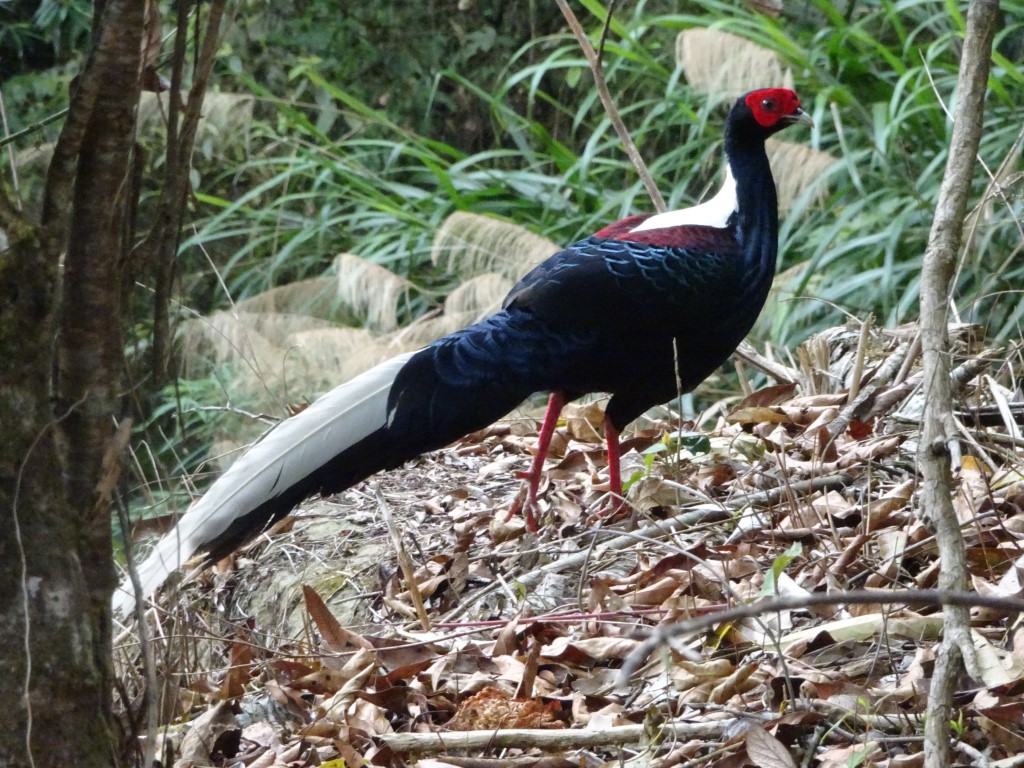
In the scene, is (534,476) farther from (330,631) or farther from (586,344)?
(330,631)

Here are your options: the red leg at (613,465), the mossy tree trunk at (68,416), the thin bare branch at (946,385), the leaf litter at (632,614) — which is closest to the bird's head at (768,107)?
the leaf litter at (632,614)

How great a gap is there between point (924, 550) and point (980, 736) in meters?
0.73

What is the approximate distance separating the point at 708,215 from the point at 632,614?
1.64 meters

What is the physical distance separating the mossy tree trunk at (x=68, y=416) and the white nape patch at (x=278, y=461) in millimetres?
921

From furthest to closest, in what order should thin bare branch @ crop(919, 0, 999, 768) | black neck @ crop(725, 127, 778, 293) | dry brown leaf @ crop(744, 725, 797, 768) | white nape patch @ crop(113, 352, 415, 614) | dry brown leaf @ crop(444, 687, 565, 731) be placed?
black neck @ crop(725, 127, 778, 293) < white nape patch @ crop(113, 352, 415, 614) < dry brown leaf @ crop(444, 687, 565, 731) < dry brown leaf @ crop(744, 725, 797, 768) < thin bare branch @ crop(919, 0, 999, 768)

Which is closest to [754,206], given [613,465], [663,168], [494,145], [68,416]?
[613,465]

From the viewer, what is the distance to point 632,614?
2623mm

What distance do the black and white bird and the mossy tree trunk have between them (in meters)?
1.33

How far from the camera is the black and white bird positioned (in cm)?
326

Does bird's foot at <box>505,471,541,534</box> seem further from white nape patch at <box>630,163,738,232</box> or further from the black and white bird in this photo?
white nape patch at <box>630,163,738,232</box>

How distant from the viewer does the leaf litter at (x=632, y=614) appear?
2192 mm

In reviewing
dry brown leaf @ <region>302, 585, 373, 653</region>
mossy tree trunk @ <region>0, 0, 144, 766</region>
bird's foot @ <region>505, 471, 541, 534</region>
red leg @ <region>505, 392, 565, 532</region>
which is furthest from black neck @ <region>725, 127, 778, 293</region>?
mossy tree trunk @ <region>0, 0, 144, 766</region>

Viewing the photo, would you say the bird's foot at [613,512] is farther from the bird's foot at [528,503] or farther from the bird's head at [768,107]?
the bird's head at [768,107]

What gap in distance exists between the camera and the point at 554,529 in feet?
11.5
